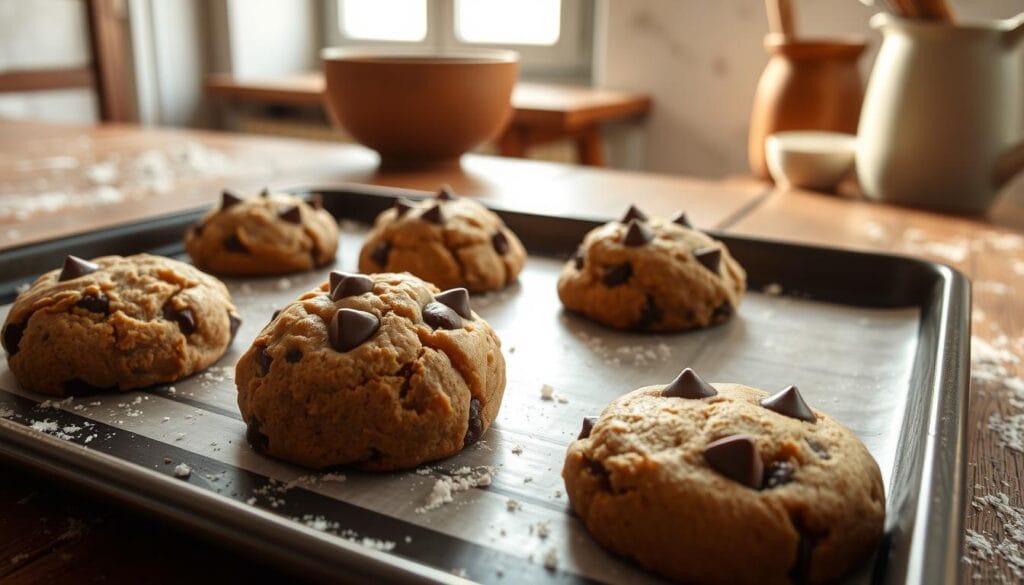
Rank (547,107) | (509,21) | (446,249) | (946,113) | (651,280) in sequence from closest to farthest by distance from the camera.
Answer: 1. (651,280)
2. (446,249)
3. (946,113)
4. (547,107)
5. (509,21)

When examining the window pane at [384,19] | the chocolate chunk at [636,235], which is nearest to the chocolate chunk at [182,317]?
the chocolate chunk at [636,235]

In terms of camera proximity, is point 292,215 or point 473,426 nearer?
point 473,426

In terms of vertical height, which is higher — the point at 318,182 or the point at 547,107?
the point at 547,107

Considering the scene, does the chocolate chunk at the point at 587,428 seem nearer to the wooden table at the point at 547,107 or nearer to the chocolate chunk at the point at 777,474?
the chocolate chunk at the point at 777,474

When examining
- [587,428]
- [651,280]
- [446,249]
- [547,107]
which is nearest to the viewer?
[587,428]

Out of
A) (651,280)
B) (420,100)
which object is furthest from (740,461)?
(420,100)

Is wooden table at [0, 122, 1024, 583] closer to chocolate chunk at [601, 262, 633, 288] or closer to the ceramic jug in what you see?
the ceramic jug

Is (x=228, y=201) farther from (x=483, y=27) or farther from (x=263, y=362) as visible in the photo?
(x=483, y=27)
